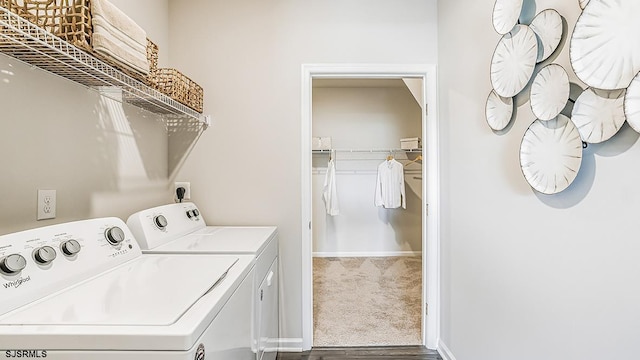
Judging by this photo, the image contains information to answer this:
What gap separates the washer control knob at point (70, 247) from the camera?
1.00 metres

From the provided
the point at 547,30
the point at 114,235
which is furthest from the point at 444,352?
the point at 114,235

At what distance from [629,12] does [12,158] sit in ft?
6.17

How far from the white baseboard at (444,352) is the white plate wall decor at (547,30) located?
172 centimetres

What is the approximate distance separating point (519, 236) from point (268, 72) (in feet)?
5.73

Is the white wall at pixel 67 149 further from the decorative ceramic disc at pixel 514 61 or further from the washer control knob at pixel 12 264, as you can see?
the decorative ceramic disc at pixel 514 61

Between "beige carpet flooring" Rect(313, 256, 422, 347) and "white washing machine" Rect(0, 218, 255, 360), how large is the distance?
1.29 metres

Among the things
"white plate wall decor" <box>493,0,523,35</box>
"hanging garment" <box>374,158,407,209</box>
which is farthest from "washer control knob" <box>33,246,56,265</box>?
"hanging garment" <box>374,158,407,209</box>

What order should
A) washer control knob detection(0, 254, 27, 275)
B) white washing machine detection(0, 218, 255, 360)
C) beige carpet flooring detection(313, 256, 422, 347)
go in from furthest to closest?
beige carpet flooring detection(313, 256, 422, 347) < washer control knob detection(0, 254, 27, 275) < white washing machine detection(0, 218, 255, 360)

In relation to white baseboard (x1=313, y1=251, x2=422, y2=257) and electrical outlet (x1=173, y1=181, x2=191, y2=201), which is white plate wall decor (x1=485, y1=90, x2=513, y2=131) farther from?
white baseboard (x1=313, y1=251, x2=422, y2=257)

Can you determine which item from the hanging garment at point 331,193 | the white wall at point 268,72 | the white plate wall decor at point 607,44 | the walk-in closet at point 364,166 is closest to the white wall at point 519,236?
the white plate wall decor at point 607,44

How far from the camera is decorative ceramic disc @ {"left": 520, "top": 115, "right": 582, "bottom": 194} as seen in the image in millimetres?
975

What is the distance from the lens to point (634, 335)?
2.68 ft

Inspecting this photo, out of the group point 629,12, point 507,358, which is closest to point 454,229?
point 507,358

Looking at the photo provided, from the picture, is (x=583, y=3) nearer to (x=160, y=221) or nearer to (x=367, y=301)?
(x=160, y=221)
